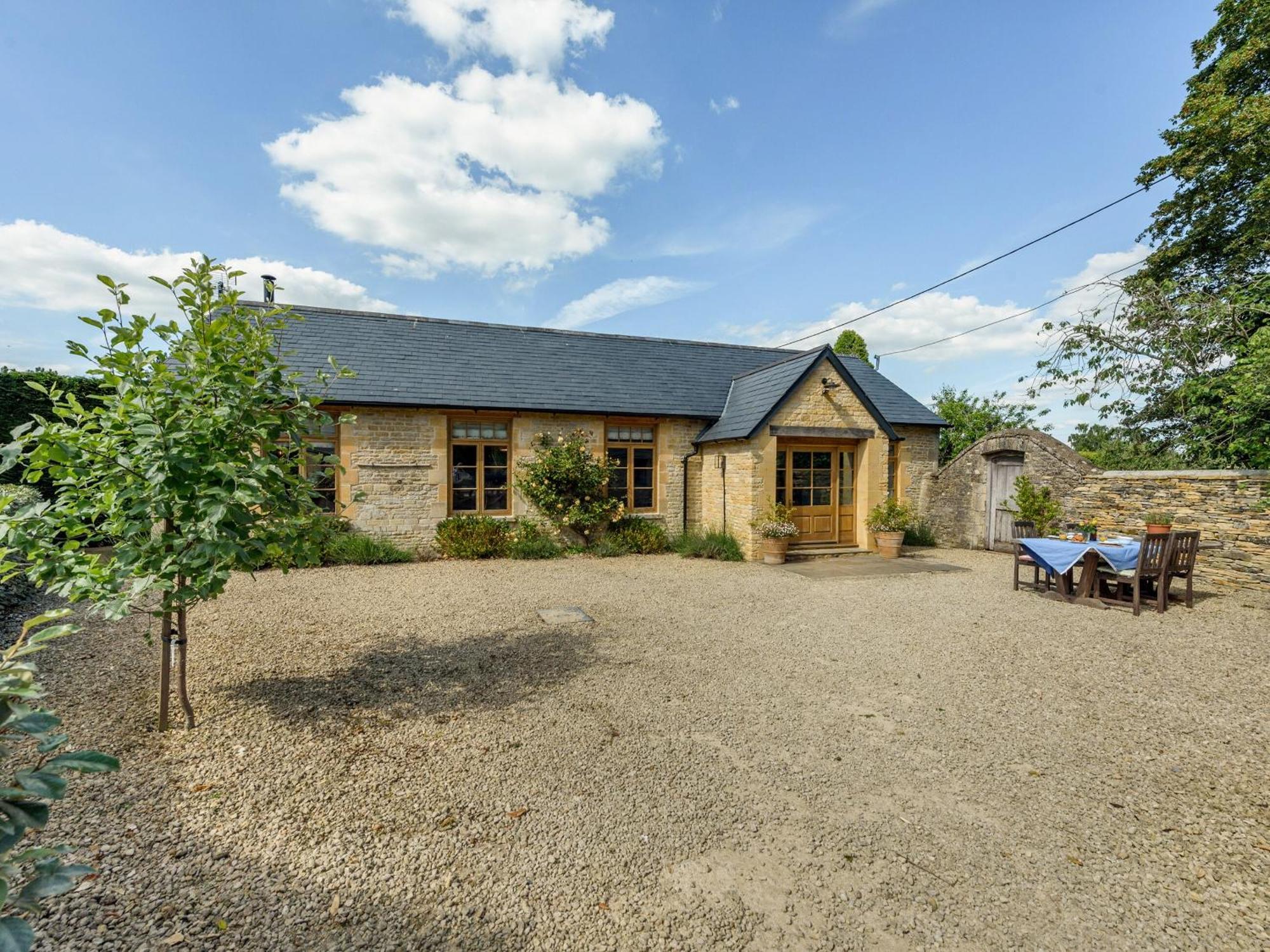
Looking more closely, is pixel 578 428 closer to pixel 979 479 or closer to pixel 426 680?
pixel 426 680

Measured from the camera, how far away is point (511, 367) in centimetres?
1281

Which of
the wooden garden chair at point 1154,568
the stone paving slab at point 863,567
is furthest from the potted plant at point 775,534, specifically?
the wooden garden chair at point 1154,568

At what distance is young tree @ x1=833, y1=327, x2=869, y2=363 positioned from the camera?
20.2 meters

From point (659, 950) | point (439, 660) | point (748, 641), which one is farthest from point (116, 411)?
point (748, 641)

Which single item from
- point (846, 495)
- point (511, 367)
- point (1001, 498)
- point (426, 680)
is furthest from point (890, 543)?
point (426, 680)

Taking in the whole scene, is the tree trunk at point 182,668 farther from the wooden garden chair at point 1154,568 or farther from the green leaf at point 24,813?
the wooden garden chair at point 1154,568

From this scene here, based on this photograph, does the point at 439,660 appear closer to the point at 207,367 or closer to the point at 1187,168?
the point at 207,367

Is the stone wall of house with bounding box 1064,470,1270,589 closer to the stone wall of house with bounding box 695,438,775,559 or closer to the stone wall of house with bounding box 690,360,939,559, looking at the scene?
the stone wall of house with bounding box 690,360,939,559

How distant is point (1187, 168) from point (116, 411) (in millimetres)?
17995

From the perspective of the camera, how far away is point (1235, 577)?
8367 millimetres

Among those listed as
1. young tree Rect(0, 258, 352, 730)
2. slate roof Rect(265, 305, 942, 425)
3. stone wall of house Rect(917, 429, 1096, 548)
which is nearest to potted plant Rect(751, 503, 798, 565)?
slate roof Rect(265, 305, 942, 425)

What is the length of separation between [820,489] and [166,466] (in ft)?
36.1

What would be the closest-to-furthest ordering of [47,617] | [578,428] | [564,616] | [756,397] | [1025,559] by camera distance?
[47,617], [564,616], [1025,559], [756,397], [578,428]

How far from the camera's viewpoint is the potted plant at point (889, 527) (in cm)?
1155
